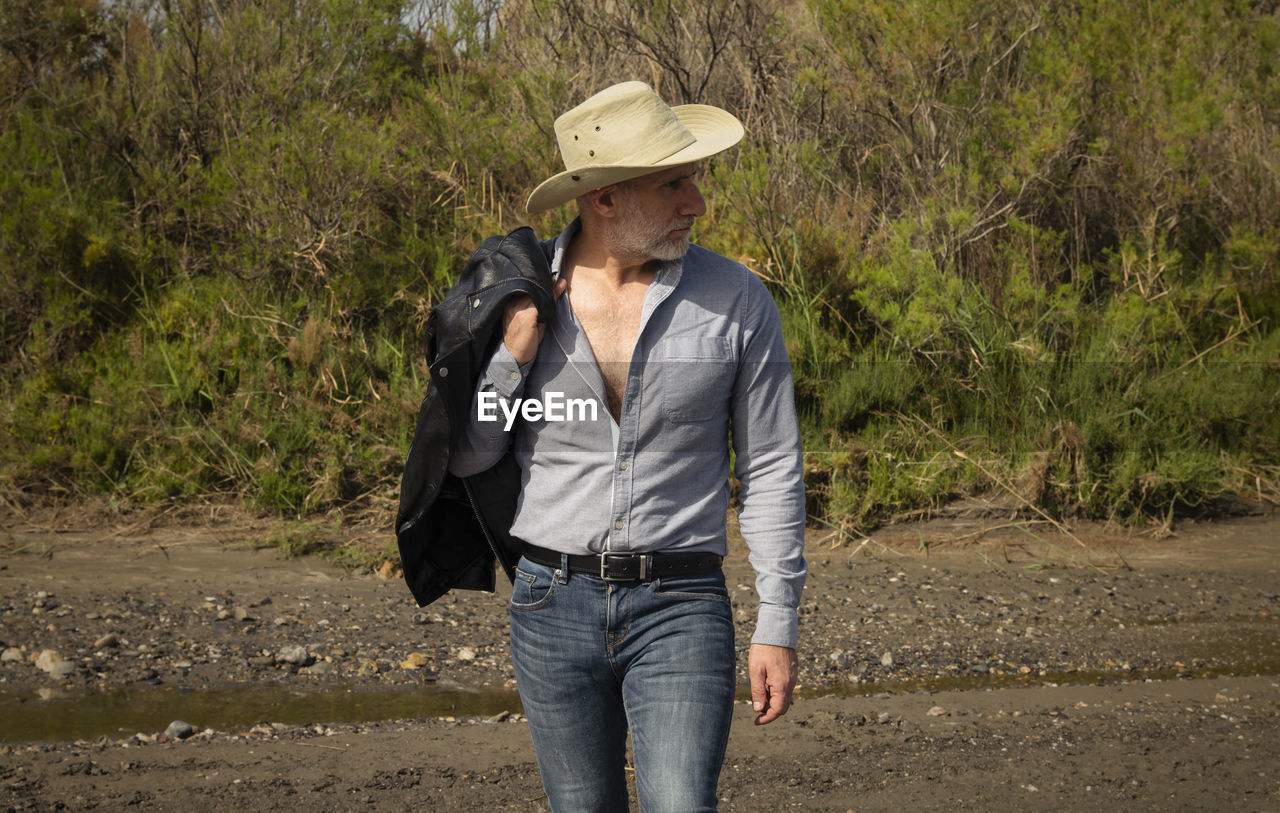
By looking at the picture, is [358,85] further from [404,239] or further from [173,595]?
[173,595]

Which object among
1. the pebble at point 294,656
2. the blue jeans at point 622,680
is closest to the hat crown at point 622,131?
the blue jeans at point 622,680

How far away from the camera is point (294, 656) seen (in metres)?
5.45

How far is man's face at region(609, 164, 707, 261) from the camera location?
8.08 ft

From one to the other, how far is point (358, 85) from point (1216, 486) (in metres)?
6.88

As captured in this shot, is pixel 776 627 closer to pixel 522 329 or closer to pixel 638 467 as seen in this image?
pixel 638 467

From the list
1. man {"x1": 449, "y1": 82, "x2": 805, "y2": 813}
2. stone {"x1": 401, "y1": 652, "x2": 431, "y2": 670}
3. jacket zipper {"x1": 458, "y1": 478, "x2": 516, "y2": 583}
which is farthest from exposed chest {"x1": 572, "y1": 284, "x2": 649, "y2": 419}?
stone {"x1": 401, "y1": 652, "x2": 431, "y2": 670}

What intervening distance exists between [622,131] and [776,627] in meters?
1.08

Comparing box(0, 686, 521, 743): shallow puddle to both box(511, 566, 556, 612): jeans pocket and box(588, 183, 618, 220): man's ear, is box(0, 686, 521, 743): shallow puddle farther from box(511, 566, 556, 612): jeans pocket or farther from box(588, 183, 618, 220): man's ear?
box(588, 183, 618, 220): man's ear

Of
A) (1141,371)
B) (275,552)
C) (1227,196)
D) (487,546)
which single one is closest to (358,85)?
(275,552)

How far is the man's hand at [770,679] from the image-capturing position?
238 centimetres

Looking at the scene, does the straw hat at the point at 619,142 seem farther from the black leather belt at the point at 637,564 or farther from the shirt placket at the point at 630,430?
the black leather belt at the point at 637,564

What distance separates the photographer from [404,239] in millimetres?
8398

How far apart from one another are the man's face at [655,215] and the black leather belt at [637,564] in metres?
0.63

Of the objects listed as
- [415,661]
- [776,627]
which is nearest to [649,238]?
[776,627]
